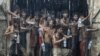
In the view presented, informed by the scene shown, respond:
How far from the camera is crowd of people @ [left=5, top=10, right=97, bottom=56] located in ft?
57.1

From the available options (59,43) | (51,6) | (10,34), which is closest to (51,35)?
(59,43)

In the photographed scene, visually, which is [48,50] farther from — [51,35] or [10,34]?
[10,34]

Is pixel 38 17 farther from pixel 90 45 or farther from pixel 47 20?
pixel 90 45

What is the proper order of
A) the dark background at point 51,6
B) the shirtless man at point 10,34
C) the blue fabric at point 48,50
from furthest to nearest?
the dark background at point 51,6, the shirtless man at point 10,34, the blue fabric at point 48,50

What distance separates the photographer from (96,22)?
17.5 m

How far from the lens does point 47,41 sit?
675 inches

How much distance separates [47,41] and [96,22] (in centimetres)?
145

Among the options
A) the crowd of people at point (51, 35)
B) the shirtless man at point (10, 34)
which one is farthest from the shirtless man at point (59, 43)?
the shirtless man at point (10, 34)

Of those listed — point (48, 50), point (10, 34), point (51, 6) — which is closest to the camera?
point (48, 50)

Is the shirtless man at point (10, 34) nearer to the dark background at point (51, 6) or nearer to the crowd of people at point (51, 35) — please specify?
the crowd of people at point (51, 35)

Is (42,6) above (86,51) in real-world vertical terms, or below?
above

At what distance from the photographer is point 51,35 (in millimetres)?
17297

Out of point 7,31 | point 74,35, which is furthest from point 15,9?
point 74,35

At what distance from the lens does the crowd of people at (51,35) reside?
17.4 meters
